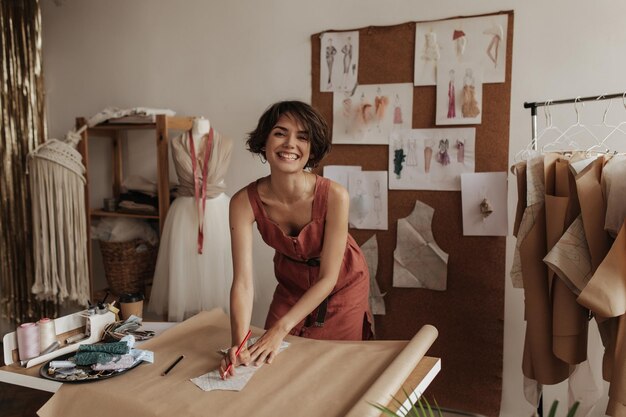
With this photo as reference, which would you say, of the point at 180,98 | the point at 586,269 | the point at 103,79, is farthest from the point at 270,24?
the point at 586,269

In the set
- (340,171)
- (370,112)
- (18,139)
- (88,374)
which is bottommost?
(88,374)

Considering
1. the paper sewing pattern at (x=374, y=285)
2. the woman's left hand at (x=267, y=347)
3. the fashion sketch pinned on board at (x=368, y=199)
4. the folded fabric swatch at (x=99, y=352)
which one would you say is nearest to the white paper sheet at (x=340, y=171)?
the fashion sketch pinned on board at (x=368, y=199)

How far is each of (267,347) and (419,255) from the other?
1.35 meters

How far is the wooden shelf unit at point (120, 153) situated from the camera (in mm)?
2957

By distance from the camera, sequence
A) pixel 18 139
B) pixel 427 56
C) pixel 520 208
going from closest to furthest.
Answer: pixel 520 208 → pixel 427 56 → pixel 18 139

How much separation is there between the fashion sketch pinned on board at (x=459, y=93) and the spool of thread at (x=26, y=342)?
1949mm

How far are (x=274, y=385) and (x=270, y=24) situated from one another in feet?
7.12

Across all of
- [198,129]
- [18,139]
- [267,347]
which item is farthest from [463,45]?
[18,139]

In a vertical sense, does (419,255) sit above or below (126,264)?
above

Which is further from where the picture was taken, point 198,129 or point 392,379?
point 198,129

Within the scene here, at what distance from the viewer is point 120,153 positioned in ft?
11.6

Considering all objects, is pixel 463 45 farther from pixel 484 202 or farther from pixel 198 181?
pixel 198 181

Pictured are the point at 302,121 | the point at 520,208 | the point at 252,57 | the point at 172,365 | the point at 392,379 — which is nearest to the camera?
the point at 392,379

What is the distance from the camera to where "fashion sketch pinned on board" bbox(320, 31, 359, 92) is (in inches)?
110
